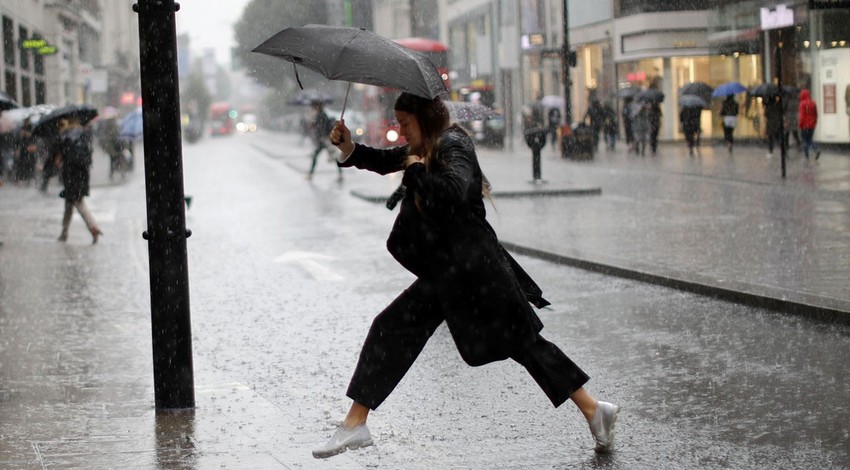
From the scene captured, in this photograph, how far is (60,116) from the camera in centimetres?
1688

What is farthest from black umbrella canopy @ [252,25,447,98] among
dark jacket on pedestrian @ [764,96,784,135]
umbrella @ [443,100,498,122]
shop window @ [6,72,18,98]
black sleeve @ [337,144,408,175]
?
shop window @ [6,72,18,98]

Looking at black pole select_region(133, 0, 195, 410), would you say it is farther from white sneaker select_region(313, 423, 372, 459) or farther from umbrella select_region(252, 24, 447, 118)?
white sneaker select_region(313, 423, 372, 459)

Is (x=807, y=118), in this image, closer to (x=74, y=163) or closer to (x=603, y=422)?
(x=74, y=163)

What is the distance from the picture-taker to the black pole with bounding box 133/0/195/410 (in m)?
6.12

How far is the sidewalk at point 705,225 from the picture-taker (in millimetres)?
10148

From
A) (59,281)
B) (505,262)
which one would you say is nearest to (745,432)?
(505,262)

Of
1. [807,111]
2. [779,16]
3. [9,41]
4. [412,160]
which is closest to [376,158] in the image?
[412,160]

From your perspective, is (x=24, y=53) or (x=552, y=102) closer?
(x=552, y=102)

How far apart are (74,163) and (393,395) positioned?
1053 cm

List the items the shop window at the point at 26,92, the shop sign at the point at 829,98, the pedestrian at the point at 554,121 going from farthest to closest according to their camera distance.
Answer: the shop window at the point at 26,92, the pedestrian at the point at 554,121, the shop sign at the point at 829,98

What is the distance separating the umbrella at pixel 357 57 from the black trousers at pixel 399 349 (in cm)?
86

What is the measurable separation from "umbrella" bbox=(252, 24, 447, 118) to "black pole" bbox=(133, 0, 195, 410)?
0.84 metres

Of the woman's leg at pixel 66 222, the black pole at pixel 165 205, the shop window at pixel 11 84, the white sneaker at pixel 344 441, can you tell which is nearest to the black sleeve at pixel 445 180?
the white sneaker at pixel 344 441

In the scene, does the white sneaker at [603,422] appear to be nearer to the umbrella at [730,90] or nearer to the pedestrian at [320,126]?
the pedestrian at [320,126]
